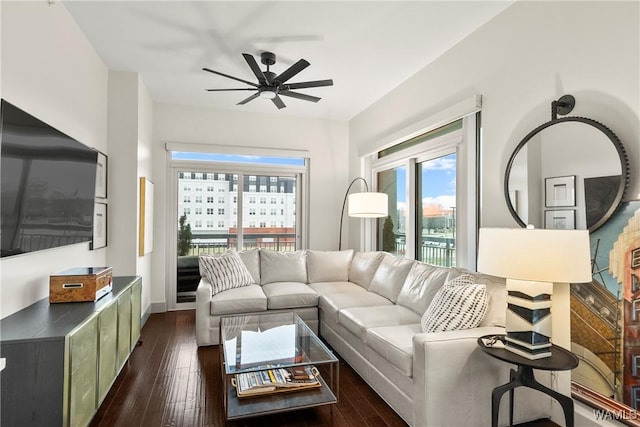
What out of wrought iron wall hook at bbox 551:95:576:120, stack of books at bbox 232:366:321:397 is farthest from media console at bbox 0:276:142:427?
wrought iron wall hook at bbox 551:95:576:120

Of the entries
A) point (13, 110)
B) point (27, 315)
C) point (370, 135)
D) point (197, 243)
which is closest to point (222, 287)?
point (197, 243)

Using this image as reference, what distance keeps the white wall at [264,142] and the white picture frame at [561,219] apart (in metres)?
3.51

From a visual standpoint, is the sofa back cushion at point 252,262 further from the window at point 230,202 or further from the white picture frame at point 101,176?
the white picture frame at point 101,176

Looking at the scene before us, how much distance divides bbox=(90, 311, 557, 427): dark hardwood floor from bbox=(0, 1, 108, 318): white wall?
955 mm

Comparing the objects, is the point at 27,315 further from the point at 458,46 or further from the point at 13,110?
the point at 458,46

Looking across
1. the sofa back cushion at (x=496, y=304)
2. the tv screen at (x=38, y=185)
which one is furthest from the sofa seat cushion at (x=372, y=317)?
the tv screen at (x=38, y=185)

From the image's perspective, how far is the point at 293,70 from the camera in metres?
2.90

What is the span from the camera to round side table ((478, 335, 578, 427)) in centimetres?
169

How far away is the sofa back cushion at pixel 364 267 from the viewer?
4.05 metres

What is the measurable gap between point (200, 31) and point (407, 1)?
1713mm

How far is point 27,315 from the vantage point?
2.02 meters

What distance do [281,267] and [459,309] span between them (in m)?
2.52

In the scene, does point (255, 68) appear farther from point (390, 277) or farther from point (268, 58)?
point (390, 277)

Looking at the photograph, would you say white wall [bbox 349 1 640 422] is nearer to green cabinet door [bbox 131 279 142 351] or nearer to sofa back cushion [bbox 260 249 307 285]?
sofa back cushion [bbox 260 249 307 285]
